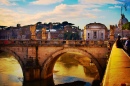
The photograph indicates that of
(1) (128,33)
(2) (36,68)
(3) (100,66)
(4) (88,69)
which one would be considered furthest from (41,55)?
(1) (128,33)

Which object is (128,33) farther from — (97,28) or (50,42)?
(50,42)

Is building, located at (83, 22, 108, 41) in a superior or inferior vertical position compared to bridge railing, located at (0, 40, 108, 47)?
superior

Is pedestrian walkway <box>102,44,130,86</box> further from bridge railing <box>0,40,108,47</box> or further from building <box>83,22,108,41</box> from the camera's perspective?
building <box>83,22,108,41</box>

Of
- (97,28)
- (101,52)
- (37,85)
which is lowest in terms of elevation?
(37,85)

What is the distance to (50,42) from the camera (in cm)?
2383

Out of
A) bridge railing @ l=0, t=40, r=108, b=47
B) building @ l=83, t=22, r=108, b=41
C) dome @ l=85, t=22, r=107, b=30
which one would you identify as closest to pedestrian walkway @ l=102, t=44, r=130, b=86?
bridge railing @ l=0, t=40, r=108, b=47

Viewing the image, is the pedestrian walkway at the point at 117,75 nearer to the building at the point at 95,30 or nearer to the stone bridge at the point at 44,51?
the stone bridge at the point at 44,51

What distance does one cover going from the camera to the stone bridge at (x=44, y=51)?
72.0 ft

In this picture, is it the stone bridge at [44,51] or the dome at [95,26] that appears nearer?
the stone bridge at [44,51]

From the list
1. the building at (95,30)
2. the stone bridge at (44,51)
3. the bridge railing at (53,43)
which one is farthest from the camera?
the building at (95,30)

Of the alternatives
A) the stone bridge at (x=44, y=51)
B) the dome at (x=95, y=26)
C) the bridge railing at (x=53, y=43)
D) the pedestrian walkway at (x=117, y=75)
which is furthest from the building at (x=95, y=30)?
the pedestrian walkway at (x=117, y=75)

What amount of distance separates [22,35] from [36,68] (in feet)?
168

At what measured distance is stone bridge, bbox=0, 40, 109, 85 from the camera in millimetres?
21953

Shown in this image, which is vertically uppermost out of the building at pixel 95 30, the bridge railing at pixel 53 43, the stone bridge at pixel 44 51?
the building at pixel 95 30
